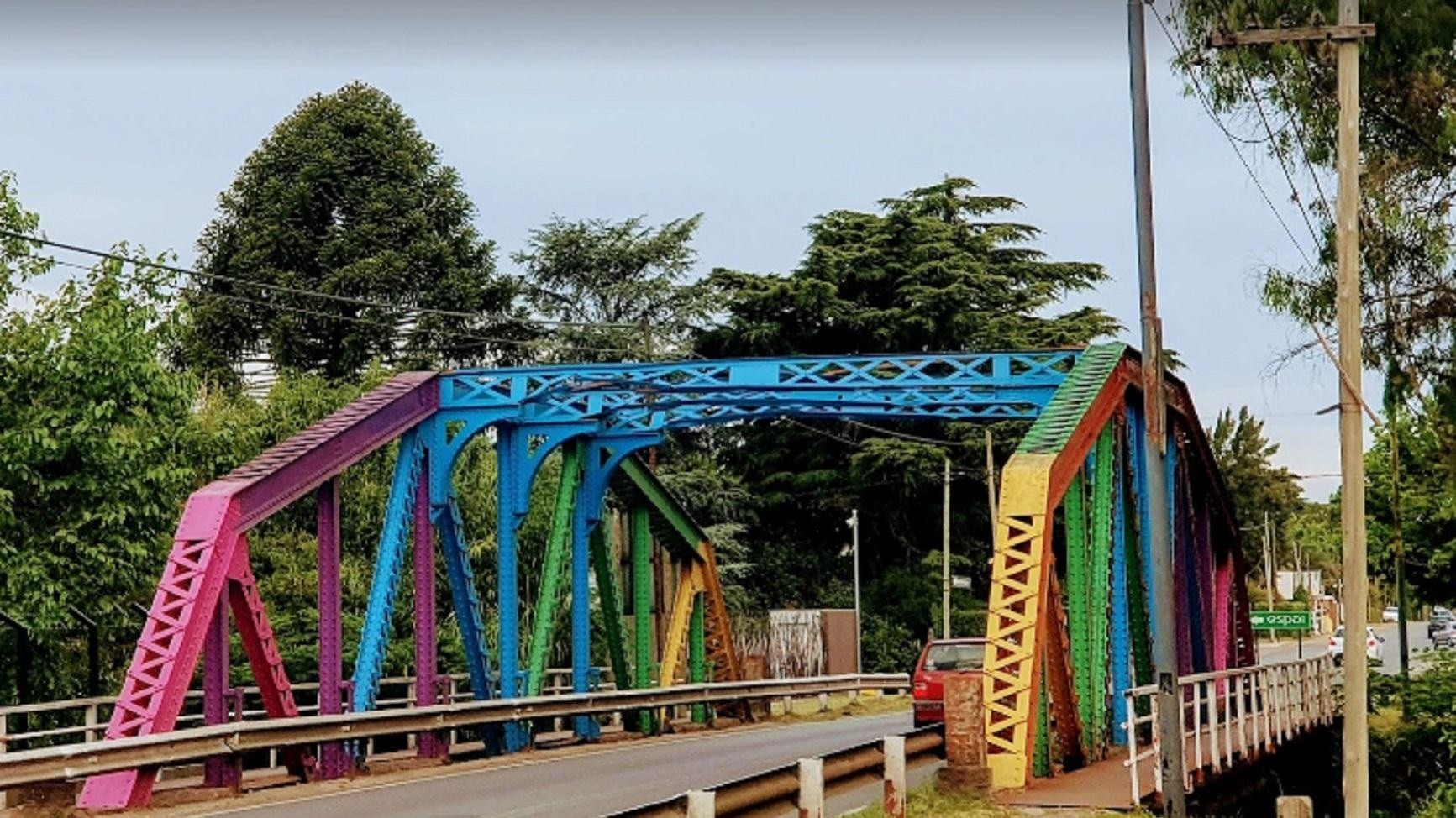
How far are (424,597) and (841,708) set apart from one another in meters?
19.1

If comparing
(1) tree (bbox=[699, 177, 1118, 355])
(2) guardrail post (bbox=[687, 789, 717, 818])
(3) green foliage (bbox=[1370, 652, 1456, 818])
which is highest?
Result: (1) tree (bbox=[699, 177, 1118, 355])

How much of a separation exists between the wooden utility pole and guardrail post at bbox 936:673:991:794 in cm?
338

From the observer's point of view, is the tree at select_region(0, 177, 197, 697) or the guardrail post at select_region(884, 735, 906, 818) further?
the tree at select_region(0, 177, 197, 697)

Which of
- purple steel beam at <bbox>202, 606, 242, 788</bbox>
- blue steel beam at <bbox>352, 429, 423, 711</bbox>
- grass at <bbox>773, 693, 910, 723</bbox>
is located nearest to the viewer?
purple steel beam at <bbox>202, 606, 242, 788</bbox>

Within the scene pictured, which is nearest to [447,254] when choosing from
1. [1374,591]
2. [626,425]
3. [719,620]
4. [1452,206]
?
[719,620]

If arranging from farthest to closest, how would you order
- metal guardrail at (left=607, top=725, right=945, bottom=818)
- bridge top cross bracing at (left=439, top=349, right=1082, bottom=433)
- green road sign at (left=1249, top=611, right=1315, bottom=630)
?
green road sign at (left=1249, top=611, right=1315, bottom=630) → bridge top cross bracing at (left=439, top=349, right=1082, bottom=433) → metal guardrail at (left=607, top=725, right=945, bottom=818)

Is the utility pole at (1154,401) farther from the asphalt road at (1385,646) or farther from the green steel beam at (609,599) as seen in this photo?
the asphalt road at (1385,646)

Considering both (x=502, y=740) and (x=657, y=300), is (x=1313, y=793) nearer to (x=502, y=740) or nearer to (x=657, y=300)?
(x=502, y=740)

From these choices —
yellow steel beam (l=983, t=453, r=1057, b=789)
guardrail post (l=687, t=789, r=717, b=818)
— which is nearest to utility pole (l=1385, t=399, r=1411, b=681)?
yellow steel beam (l=983, t=453, r=1057, b=789)

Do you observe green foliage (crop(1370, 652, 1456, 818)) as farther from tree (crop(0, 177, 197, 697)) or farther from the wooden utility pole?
tree (crop(0, 177, 197, 697))

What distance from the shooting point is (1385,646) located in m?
88.6

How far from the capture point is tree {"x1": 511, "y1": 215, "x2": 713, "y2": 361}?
67.9m

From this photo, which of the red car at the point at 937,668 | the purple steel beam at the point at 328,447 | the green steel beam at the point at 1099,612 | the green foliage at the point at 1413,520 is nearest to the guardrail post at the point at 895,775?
the green steel beam at the point at 1099,612

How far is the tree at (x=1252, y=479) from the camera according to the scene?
113 metres
